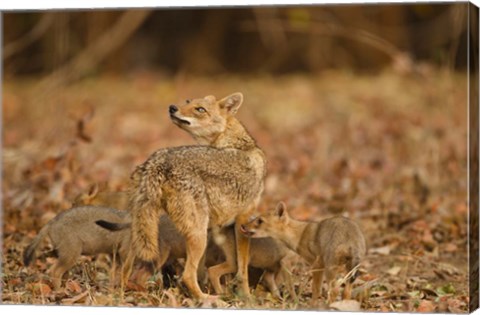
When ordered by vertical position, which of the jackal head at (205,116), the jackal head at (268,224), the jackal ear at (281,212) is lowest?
the jackal head at (268,224)

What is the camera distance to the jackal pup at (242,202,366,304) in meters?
9.18

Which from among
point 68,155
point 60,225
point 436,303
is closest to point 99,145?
point 68,155

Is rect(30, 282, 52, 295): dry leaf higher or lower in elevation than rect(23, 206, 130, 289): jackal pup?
lower

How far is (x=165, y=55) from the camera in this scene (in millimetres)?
25062

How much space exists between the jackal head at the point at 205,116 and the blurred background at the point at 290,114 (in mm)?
1532

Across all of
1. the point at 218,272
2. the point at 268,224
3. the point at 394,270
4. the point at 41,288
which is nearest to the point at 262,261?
the point at 268,224

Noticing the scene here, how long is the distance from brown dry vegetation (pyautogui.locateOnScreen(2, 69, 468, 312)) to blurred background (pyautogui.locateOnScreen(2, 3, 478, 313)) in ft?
0.11

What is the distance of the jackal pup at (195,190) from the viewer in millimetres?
8875

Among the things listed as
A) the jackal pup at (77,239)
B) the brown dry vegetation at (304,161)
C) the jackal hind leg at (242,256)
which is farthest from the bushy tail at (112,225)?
the jackal hind leg at (242,256)

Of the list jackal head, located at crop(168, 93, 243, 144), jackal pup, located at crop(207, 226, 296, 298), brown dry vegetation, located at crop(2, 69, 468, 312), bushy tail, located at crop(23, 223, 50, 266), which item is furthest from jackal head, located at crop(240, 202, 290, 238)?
bushy tail, located at crop(23, 223, 50, 266)

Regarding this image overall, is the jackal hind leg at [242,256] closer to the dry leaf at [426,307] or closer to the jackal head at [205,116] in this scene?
the jackal head at [205,116]

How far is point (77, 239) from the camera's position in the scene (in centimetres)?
951

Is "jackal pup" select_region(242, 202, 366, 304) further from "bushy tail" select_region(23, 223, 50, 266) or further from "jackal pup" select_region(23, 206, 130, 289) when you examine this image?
"bushy tail" select_region(23, 223, 50, 266)

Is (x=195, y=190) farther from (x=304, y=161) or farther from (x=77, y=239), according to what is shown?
(x=304, y=161)
